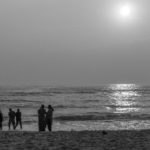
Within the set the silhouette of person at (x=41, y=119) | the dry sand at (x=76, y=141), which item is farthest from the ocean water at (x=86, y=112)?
the dry sand at (x=76, y=141)

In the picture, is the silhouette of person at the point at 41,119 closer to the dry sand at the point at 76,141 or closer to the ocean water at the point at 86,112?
the dry sand at the point at 76,141

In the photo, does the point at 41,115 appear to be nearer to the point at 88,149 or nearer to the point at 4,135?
the point at 4,135

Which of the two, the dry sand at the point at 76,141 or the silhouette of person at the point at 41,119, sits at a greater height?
the silhouette of person at the point at 41,119

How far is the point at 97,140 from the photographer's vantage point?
16125 mm

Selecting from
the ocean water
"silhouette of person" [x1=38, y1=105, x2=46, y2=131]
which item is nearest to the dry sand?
"silhouette of person" [x1=38, y1=105, x2=46, y2=131]

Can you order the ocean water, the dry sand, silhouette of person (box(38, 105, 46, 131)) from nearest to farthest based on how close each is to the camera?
the dry sand, silhouette of person (box(38, 105, 46, 131)), the ocean water

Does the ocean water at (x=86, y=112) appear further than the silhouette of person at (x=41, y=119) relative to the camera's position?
Yes

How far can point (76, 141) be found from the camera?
1597cm

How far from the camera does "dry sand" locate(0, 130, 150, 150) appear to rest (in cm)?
1453

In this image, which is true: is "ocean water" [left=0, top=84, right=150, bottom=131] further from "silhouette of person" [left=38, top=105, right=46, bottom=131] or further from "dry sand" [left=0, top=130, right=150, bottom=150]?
"dry sand" [left=0, top=130, right=150, bottom=150]

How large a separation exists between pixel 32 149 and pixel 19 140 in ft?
7.19

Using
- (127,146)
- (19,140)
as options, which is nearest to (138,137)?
(127,146)

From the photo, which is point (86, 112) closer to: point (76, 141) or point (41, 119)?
point (41, 119)

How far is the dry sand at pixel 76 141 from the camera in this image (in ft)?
47.7
